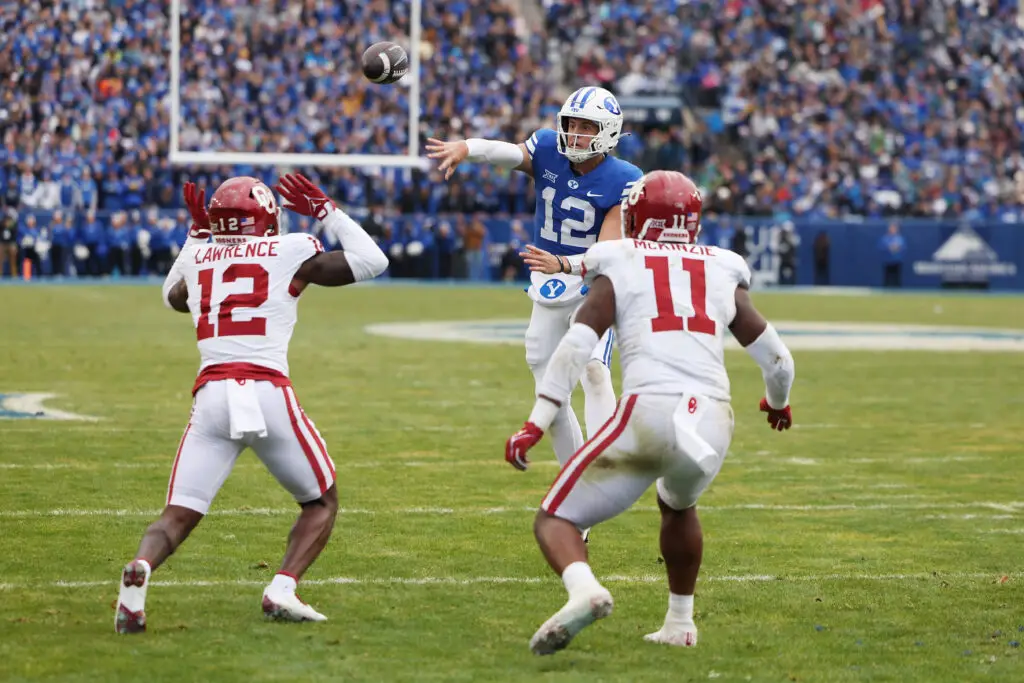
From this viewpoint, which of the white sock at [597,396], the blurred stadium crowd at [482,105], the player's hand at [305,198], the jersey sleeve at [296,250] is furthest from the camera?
the blurred stadium crowd at [482,105]

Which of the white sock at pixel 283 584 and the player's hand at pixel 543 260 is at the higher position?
the player's hand at pixel 543 260

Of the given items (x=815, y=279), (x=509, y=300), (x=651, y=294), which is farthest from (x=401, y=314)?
(x=651, y=294)

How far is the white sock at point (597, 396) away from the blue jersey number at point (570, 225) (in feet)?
1.95

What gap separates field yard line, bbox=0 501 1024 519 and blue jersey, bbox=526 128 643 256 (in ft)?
4.34

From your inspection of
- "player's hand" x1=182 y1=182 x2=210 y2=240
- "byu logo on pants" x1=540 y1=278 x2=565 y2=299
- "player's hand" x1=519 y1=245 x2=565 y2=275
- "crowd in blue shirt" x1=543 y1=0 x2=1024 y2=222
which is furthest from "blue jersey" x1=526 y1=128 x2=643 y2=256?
"crowd in blue shirt" x1=543 y1=0 x2=1024 y2=222

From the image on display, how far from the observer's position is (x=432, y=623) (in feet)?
17.5

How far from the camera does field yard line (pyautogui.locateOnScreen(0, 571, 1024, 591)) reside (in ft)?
19.2

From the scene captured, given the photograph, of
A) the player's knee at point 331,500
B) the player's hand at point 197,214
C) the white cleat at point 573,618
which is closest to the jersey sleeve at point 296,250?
the player's hand at point 197,214

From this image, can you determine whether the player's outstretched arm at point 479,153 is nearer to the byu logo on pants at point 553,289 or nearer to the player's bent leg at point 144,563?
the byu logo on pants at point 553,289

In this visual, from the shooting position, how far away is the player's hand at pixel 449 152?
6.88 meters

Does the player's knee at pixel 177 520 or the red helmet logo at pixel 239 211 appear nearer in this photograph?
the player's knee at pixel 177 520

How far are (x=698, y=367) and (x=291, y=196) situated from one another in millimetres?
1634

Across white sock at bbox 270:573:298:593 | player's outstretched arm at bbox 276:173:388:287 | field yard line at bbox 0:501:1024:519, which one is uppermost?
player's outstretched arm at bbox 276:173:388:287

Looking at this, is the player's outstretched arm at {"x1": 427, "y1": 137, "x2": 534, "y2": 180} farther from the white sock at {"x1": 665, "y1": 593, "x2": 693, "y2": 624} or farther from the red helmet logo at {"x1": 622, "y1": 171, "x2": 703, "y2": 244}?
the white sock at {"x1": 665, "y1": 593, "x2": 693, "y2": 624}
